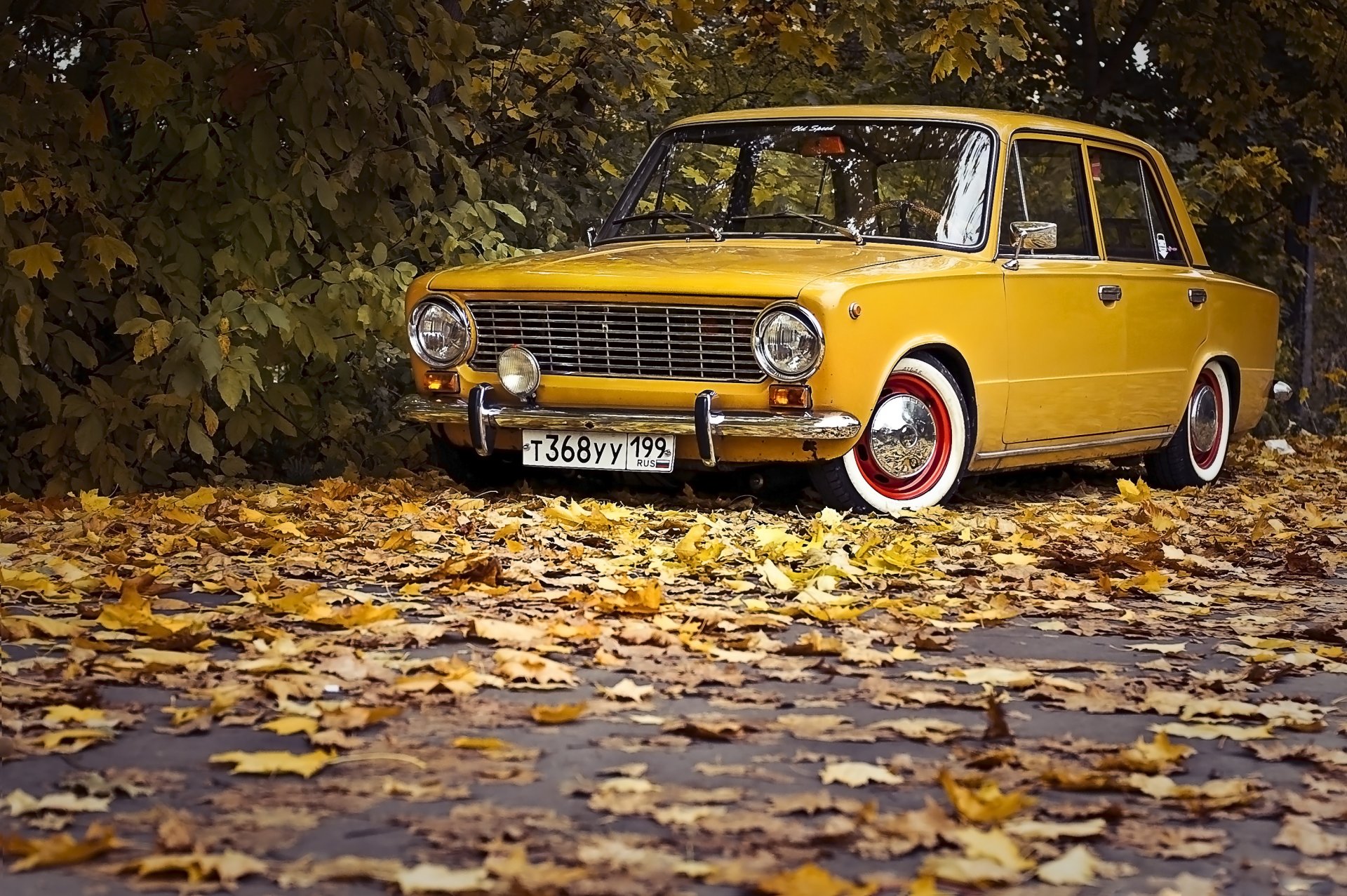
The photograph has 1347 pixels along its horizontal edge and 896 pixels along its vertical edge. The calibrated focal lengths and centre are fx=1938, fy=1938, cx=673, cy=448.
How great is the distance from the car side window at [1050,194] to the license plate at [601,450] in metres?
2.00

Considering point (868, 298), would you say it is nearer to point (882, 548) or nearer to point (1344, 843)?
point (882, 548)

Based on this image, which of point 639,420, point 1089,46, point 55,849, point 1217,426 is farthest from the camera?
point 1089,46

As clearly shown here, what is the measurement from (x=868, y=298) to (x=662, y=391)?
89 cm

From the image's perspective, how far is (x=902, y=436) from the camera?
313 inches

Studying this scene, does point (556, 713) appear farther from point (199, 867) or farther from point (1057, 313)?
point (1057, 313)

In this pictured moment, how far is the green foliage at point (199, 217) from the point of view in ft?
26.9

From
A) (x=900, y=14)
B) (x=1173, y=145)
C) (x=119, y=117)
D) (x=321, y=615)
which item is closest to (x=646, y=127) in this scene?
(x=900, y=14)

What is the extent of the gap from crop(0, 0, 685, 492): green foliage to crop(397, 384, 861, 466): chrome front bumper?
942 millimetres

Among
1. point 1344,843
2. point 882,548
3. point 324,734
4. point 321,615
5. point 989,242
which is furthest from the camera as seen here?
point 989,242

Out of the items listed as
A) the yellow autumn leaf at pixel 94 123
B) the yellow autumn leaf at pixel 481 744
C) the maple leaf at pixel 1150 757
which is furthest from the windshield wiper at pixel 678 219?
the yellow autumn leaf at pixel 481 744

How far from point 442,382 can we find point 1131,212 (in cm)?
373

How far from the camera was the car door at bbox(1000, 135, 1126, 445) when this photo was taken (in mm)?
8555

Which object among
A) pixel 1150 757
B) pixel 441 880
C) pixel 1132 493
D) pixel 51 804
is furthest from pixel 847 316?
pixel 441 880

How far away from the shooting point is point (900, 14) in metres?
14.5
